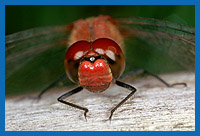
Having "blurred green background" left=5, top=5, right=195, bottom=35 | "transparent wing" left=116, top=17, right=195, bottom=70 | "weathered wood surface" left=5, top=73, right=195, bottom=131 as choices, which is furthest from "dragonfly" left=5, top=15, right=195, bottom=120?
"blurred green background" left=5, top=5, right=195, bottom=35

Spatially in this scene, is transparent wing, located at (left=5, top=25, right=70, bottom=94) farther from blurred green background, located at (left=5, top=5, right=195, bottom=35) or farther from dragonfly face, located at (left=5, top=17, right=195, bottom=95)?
blurred green background, located at (left=5, top=5, right=195, bottom=35)

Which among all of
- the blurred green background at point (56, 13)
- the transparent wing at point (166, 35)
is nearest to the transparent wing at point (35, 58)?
the blurred green background at point (56, 13)

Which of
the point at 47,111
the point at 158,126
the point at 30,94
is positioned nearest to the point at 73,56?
the point at 47,111

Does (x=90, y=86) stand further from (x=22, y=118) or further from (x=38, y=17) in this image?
(x=38, y=17)

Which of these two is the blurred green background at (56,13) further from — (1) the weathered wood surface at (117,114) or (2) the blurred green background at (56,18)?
(1) the weathered wood surface at (117,114)

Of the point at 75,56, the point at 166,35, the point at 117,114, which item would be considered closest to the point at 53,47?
the point at 75,56
